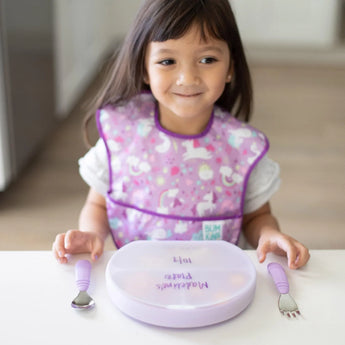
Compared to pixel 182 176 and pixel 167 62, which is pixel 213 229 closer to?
pixel 182 176

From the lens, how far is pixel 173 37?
1000mm

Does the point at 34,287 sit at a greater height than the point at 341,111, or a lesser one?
greater

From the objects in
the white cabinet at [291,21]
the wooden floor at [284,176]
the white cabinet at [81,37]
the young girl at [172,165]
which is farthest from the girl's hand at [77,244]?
the white cabinet at [291,21]

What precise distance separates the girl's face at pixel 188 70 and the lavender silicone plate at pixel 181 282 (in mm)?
281

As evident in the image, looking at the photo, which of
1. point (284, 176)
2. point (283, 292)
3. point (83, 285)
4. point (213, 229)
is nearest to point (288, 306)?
point (283, 292)

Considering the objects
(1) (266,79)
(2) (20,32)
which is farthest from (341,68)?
(2) (20,32)

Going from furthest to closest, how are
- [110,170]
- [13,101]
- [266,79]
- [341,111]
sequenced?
[266,79] → [341,111] → [13,101] → [110,170]

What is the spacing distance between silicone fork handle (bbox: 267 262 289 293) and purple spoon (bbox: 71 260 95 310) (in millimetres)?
250

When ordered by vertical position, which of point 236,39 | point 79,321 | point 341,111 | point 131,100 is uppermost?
point 236,39

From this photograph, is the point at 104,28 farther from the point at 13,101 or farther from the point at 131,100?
the point at 131,100

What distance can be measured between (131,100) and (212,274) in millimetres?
506

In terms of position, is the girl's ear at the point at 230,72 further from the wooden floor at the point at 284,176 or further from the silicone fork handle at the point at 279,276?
the wooden floor at the point at 284,176

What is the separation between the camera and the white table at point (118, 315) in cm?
70

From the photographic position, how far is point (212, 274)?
792mm
